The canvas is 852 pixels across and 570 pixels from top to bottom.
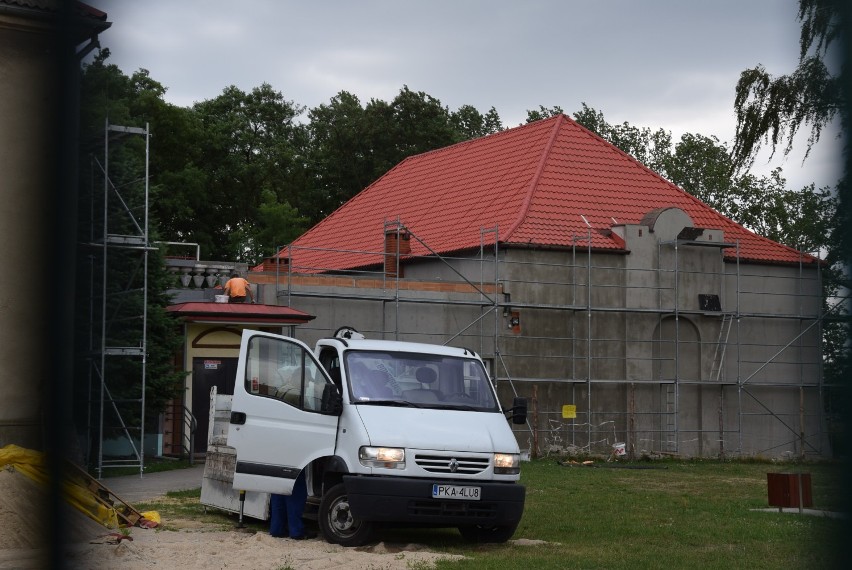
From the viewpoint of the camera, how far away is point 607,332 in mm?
31062

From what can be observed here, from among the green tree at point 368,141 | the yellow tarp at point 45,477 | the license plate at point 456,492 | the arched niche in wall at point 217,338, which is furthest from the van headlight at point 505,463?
the green tree at point 368,141

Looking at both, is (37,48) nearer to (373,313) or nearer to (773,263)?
(373,313)

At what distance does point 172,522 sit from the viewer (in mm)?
14000

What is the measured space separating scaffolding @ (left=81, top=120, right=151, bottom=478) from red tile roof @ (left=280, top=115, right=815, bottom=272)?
27.2m

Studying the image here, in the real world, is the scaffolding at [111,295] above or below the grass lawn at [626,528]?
above

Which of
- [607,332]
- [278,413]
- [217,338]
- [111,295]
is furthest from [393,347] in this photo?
[607,332]

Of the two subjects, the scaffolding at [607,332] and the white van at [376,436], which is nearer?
the white van at [376,436]

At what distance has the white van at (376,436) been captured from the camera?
38.3ft

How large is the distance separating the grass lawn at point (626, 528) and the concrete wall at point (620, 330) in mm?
7595

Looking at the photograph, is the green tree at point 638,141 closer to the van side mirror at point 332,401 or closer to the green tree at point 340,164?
the green tree at point 340,164

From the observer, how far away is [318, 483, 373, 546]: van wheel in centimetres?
1196

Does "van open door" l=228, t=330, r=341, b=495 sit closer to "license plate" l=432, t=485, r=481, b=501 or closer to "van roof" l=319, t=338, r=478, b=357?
"van roof" l=319, t=338, r=478, b=357

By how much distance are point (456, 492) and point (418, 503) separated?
1.33ft

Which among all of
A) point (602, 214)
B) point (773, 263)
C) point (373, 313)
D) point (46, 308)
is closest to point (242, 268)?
point (373, 313)
